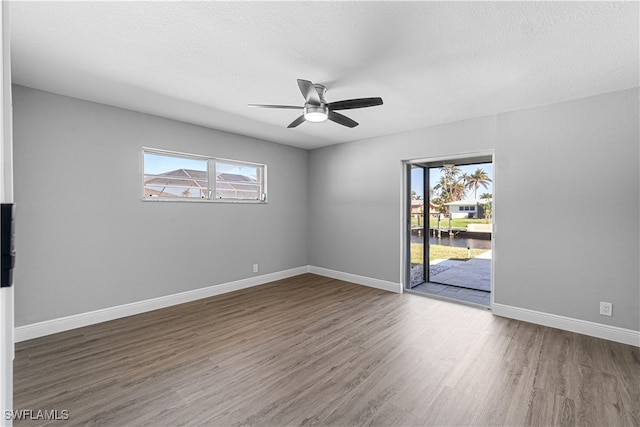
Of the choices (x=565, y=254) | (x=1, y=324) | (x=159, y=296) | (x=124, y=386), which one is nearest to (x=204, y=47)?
(x=1, y=324)

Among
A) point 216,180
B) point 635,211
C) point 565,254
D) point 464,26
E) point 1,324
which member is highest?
point 464,26

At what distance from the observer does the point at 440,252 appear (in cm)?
507

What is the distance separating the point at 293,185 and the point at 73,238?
11.0 feet

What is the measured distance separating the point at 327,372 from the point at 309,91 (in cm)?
234

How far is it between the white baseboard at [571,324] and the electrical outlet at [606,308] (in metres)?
0.13

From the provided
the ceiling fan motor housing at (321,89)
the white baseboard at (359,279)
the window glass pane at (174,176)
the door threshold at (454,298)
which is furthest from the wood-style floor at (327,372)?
the ceiling fan motor housing at (321,89)

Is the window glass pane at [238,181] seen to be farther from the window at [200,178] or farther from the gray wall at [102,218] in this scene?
the gray wall at [102,218]

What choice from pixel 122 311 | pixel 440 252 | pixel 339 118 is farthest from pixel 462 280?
pixel 122 311

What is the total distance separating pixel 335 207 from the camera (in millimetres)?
5367

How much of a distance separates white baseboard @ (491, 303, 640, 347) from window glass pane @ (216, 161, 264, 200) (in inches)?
156

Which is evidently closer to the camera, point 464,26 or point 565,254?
point 464,26

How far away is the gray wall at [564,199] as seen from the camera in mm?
2830

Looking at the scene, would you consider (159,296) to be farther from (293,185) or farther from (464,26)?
(464,26)

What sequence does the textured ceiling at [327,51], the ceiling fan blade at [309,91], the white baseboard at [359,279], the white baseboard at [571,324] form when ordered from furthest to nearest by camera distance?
the white baseboard at [359,279] → the white baseboard at [571,324] → the ceiling fan blade at [309,91] → the textured ceiling at [327,51]
